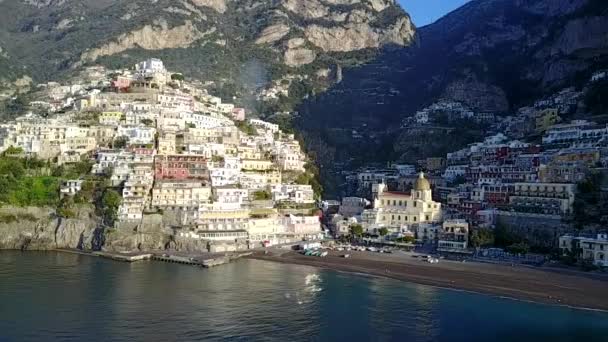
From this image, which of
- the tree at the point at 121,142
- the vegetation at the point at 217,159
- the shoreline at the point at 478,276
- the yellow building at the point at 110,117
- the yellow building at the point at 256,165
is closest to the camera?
the shoreline at the point at 478,276

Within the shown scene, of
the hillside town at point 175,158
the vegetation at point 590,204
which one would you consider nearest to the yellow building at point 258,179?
the hillside town at point 175,158

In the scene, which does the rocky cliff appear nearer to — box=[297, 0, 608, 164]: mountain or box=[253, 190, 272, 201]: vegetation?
box=[253, 190, 272, 201]: vegetation

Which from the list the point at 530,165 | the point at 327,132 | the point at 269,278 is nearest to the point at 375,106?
the point at 327,132

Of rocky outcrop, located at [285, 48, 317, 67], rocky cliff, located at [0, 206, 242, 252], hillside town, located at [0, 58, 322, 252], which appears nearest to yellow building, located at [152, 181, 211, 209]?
hillside town, located at [0, 58, 322, 252]

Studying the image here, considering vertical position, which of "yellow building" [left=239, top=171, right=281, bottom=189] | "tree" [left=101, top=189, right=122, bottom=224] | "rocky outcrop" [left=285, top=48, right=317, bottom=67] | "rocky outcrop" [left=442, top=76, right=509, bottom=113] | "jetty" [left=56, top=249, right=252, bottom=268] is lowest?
"jetty" [left=56, top=249, right=252, bottom=268]

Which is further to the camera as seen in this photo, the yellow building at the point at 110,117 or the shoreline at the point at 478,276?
the yellow building at the point at 110,117

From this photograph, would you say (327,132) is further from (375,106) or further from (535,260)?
(535,260)

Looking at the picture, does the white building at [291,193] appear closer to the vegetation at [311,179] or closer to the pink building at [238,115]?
the vegetation at [311,179]
